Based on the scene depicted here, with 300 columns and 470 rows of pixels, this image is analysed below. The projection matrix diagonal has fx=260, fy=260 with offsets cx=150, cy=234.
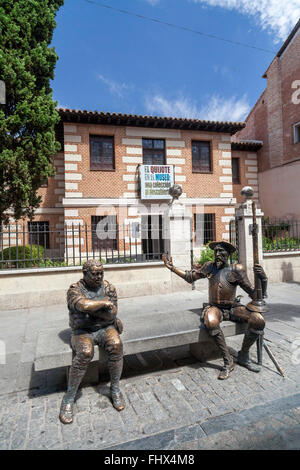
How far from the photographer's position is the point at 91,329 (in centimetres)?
301

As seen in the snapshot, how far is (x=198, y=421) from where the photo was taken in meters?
2.57

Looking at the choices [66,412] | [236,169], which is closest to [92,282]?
[66,412]

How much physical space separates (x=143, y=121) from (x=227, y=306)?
36.7ft

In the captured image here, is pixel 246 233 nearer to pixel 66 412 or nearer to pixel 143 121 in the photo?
pixel 66 412

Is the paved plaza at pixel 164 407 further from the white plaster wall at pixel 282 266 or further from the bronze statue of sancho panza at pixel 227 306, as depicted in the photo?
the white plaster wall at pixel 282 266

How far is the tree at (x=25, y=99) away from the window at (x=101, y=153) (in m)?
3.53

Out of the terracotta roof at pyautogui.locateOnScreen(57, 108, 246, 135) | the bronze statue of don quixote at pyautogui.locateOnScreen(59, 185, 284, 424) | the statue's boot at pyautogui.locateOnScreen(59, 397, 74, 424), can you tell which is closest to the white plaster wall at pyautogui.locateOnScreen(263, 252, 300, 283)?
the bronze statue of don quixote at pyautogui.locateOnScreen(59, 185, 284, 424)

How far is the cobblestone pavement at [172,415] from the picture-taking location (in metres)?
2.32

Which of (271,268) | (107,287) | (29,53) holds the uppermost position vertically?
(29,53)

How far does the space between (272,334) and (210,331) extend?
6.87 feet

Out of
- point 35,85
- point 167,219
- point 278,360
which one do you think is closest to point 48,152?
point 35,85

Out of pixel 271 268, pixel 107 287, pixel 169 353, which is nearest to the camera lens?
pixel 107 287

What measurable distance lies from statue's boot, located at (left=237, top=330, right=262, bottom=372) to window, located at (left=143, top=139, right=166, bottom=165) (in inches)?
436

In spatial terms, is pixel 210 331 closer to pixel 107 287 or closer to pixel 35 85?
pixel 107 287
